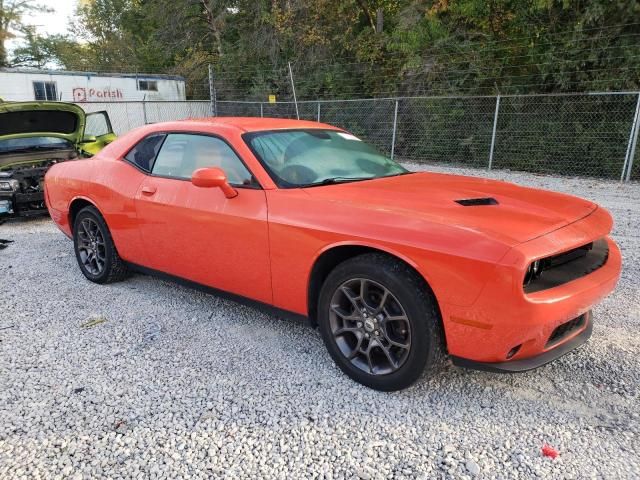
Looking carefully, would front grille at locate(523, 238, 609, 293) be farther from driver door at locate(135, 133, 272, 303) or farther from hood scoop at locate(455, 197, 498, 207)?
driver door at locate(135, 133, 272, 303)

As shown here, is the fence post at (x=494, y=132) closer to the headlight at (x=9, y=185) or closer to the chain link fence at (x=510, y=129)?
the chain link fence at (x=510, y=129)

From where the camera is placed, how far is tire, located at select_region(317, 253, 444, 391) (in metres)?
2.43

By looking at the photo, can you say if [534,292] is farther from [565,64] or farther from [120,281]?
[565,64]

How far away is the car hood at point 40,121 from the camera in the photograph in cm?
696

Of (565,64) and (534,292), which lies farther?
(565,64)

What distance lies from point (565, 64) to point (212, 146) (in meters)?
11.1

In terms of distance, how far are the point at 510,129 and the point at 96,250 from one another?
11.0m

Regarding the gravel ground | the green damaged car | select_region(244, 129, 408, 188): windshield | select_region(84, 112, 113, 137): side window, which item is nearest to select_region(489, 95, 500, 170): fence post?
select_region(84, 112, 113, 137): side window

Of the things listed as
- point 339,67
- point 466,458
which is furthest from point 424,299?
point 339,67

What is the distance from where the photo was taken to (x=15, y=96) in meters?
18.0

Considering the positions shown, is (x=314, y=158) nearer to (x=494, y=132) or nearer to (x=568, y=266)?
(x=568, y=266)

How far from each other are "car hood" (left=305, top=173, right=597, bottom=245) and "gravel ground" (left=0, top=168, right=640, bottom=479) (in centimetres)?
93

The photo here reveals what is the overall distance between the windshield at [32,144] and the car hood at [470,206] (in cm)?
622

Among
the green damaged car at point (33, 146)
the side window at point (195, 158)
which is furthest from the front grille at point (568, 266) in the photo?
the green damaged car at point (33, 146)
